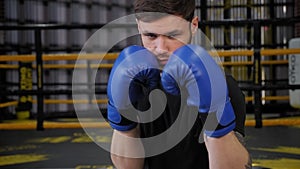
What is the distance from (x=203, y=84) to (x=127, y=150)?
1.00 ft

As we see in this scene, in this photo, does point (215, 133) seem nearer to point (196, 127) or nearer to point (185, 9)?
point (196, 127)

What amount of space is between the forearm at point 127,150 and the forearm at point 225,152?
0.67ft

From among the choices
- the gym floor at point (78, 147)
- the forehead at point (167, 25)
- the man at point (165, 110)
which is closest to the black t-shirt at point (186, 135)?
the man at point (165, 110)

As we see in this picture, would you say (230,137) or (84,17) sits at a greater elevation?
(84,17)

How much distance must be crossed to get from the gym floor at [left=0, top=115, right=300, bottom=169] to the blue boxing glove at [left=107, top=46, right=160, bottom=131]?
5.20 feet

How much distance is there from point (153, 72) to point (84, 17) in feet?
26.2

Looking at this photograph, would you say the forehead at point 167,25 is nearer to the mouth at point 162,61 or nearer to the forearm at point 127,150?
the mouth at point 162,61

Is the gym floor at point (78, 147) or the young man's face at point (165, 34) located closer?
the young man's face at point (165, 34)

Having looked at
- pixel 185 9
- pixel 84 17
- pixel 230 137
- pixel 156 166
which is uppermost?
pixel 84 17

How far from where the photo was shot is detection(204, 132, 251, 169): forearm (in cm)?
101

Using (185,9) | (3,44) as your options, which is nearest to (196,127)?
(185,9)

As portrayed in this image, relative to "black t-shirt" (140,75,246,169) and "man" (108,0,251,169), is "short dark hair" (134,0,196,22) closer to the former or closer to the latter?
"man" (108,0,251,169)

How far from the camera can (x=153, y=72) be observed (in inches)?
41.3

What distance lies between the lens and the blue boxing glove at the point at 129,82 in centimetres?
104
